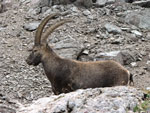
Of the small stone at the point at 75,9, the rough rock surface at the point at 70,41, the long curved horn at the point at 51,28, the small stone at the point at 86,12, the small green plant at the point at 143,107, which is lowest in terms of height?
the rough rock surface at the point at 70,41

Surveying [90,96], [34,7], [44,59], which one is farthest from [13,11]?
[90,96]

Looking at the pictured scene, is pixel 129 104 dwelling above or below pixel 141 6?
above

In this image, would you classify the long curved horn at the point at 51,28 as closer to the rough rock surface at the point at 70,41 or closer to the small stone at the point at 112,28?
the rough rock surface at the point at 70,41

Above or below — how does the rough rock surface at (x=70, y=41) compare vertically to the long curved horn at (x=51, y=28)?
below

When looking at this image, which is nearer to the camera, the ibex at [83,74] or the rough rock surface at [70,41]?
the ibex at [83,74]

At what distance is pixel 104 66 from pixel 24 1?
1163 centimetres

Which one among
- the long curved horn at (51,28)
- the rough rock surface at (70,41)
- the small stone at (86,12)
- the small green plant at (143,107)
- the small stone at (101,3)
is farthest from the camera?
the small stone at (101,3)

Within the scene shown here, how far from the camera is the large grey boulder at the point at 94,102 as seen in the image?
431 cm

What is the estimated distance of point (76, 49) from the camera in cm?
1265

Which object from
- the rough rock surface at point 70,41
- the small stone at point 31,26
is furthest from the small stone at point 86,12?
the small stone at point 31,26

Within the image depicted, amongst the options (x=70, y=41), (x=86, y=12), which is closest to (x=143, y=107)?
(x=70, y=41)

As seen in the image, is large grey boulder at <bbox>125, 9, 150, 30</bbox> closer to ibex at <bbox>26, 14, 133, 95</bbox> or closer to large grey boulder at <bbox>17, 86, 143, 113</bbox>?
ibex at <bbox>26, 14, 133, 95</bbox>

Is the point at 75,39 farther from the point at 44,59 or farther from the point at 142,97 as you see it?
the point at 142,97

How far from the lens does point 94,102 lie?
4.45m
